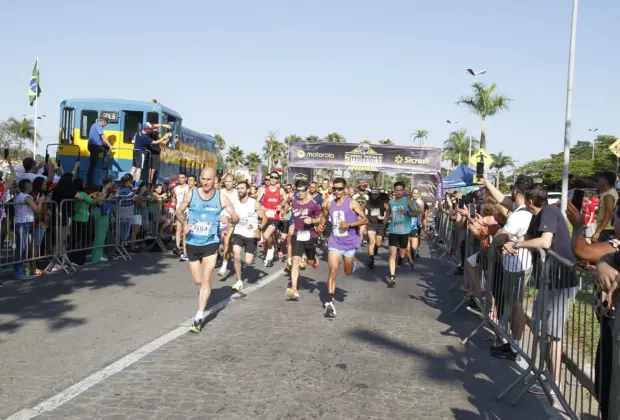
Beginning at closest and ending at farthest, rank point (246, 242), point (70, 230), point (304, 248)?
point (304, 248) < point (246, 242) < point (70, 230)

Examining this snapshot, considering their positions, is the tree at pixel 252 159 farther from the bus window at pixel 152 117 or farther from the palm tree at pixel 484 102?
the bus window at pixel 152 117

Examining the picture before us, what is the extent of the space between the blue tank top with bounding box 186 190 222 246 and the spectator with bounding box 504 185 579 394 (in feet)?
11.7

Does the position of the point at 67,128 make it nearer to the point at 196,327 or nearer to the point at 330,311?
the point at 330,311

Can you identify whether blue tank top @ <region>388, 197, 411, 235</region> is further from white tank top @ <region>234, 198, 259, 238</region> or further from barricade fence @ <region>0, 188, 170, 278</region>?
barricade fence @ <region>0, 188, 170, 278</region>

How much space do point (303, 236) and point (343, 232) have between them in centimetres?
109

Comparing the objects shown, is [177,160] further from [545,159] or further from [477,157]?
[545,159]

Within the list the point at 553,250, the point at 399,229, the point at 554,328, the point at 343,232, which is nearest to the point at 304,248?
the point at 343,232

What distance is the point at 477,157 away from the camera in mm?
9195

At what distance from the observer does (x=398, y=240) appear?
13.3 metres

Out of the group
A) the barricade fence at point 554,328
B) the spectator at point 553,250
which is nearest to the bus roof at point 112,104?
the barricade fence at point 554,328

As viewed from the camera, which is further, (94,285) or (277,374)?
(94,285)

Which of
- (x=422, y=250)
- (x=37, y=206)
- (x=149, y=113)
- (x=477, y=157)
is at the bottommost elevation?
(x=422, y=250)

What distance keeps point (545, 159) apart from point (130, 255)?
111 meters

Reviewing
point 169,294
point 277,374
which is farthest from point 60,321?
point 277,374
